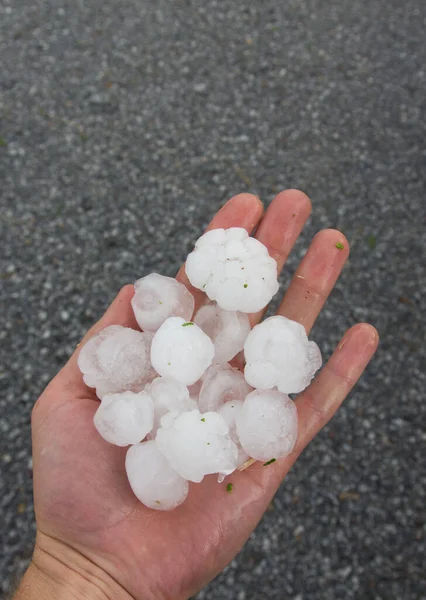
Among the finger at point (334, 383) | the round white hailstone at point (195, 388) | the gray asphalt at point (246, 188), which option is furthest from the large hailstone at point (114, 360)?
the gray asphalt at point (246, 188)

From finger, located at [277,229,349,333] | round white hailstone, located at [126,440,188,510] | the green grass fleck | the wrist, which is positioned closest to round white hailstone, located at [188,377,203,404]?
round white hailstone, located at [126,440,188,510]

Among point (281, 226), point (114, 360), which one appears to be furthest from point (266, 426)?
point (281, 226)

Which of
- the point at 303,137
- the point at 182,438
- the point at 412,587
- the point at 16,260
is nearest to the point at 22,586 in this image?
the point at 182,438

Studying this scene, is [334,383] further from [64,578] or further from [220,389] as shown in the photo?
[64,578]

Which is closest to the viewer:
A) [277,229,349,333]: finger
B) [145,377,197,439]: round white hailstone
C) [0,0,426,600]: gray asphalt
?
[145,377,197,439]: round white hailstone

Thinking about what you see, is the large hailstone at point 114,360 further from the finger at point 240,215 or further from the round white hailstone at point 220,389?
the finger at point 240,215

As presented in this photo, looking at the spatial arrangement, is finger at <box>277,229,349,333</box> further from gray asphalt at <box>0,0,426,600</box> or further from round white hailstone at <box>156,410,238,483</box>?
gray asphalt at <box>0,0,426,600</box>
